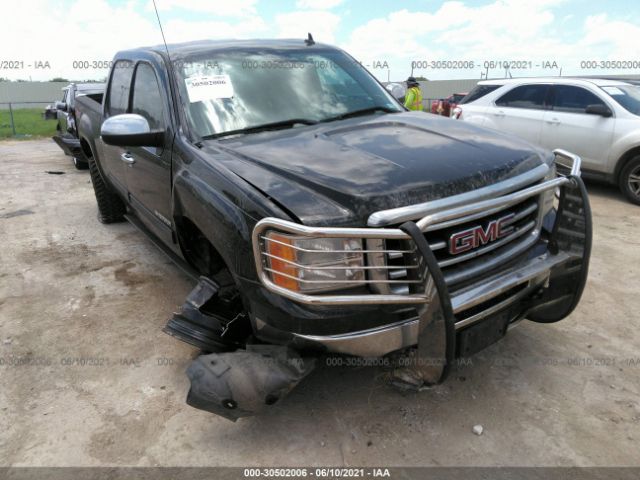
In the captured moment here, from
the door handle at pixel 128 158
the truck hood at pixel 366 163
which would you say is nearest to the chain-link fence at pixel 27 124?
the door handle at pixel 128 158

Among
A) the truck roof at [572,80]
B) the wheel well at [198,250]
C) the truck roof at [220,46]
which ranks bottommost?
the wheel well at [198,250]

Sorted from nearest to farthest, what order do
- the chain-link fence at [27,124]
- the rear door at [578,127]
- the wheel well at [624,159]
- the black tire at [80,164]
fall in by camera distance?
the wheel well at [624,159] < the rear door at [578,127] < the black tire at [80,164] < the chain-link fence at [27,124]

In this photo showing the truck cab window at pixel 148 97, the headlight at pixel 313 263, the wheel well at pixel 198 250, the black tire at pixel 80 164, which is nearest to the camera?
the headlight at pixel 313 263

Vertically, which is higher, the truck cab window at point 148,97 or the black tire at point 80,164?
the truck cab window at point 148,97

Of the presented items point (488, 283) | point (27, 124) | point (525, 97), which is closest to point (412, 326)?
point (488, 283)

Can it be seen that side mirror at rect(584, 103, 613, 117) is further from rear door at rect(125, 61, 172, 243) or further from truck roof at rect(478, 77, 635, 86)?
rear door at rect(125, 61, 172, 243)

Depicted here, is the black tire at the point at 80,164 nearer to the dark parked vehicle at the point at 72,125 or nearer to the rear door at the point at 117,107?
the dark parked vehicle at the point at 72,125

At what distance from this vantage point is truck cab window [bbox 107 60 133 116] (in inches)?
165

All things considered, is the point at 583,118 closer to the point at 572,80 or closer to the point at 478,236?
the point at 572,80

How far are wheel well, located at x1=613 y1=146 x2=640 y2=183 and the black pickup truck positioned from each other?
13.5 ft

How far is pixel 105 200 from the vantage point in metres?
5.96

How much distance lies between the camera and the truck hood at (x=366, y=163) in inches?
84.7

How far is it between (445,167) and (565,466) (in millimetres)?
1466

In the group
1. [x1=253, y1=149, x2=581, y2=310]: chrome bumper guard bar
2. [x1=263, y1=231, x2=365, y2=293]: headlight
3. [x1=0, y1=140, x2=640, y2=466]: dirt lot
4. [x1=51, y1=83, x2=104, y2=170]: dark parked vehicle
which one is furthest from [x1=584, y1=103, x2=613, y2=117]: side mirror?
[x1=51, y1=83, x2=104, y2=170]: dark parked vehicle
